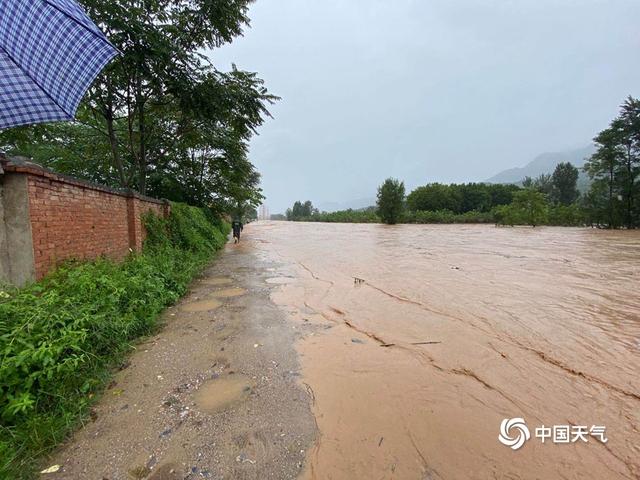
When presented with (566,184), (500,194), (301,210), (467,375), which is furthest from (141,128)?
(301,210)

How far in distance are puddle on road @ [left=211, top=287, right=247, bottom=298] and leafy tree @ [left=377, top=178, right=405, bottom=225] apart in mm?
37497

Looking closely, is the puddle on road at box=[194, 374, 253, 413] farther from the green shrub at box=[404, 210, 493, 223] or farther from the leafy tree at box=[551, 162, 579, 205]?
the leafy tree at box=[551, 162, 579, 205]

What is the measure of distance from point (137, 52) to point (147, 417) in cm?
777

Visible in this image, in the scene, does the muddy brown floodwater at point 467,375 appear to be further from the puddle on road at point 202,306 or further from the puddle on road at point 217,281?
the puddle on road at point 217,281

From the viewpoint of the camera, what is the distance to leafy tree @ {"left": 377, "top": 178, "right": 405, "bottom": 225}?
135ft

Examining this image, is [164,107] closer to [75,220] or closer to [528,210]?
[75,220]

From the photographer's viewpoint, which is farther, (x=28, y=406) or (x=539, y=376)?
(x=539, y=376)

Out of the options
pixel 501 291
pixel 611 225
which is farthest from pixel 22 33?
pixel 611 225

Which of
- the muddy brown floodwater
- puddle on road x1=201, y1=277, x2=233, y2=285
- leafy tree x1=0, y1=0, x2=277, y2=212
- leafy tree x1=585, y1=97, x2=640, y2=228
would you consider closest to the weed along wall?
puddle on road x1=201, y1=277, x2=233, y2=285

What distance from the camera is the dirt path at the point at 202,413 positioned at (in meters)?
1.80

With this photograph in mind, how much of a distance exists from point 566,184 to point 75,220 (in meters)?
63.9

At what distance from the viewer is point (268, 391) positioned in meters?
2.56

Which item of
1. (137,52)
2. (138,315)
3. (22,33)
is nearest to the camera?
(22,33)

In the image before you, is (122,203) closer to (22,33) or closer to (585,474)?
(22,33)
